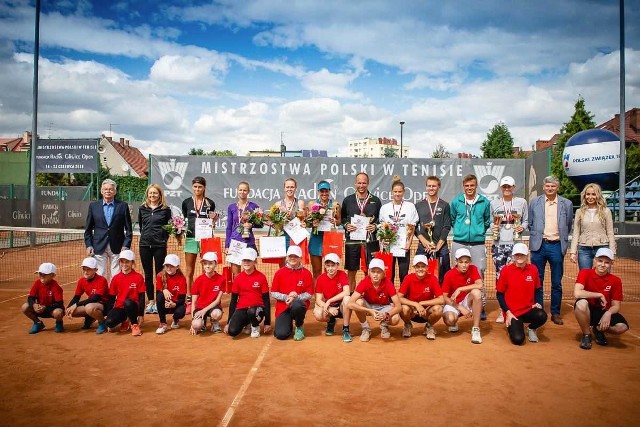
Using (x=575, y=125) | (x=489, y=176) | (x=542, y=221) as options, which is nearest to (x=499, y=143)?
(x=575, y=125)

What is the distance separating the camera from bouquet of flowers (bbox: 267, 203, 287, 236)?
6957 millimetres

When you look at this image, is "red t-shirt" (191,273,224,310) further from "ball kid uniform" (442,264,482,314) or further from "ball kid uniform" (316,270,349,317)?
"ball kid uniform" (442,264,482,314)

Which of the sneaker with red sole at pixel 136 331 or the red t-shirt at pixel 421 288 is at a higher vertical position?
the red t-shirt at pixel 421 288

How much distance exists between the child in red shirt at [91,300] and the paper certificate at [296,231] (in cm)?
269

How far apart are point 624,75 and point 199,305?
15580mm

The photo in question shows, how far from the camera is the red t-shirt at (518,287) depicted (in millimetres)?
6051

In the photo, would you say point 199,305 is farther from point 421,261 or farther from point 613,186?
point 613,186

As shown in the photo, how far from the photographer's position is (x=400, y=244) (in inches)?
272

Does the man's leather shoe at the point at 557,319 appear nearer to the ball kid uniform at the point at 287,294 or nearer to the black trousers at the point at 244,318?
the ball kid uniform at the point at 287,294

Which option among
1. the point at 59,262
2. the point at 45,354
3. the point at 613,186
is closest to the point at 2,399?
the point at 45,354

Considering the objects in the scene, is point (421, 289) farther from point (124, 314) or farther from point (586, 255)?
point (124, 314)

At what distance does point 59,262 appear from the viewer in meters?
13.6

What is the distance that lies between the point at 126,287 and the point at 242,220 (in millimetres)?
1829

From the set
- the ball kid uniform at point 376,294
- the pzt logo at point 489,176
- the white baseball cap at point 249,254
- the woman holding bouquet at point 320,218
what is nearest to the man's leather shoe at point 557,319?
the ball kid uniform at point 376,294
